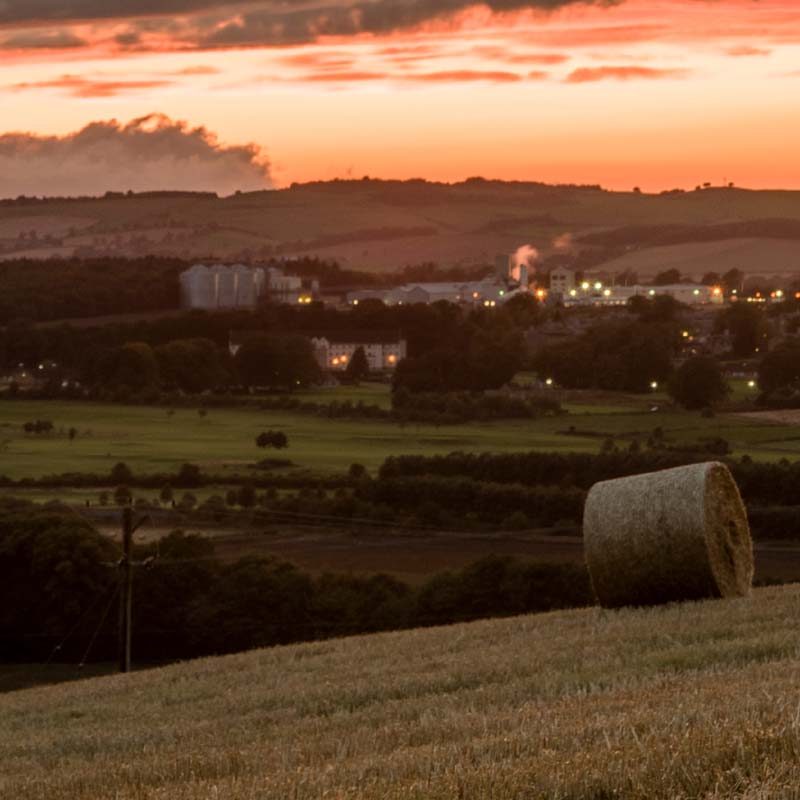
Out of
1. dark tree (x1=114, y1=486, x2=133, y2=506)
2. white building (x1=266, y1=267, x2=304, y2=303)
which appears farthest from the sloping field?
white building (x1=266, y1=267, x2=304, y2=303)

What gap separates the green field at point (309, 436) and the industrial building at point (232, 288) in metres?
68.0

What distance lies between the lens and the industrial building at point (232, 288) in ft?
558

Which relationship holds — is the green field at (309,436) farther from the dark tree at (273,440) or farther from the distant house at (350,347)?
the distant house at (350,347)

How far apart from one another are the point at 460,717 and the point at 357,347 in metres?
126

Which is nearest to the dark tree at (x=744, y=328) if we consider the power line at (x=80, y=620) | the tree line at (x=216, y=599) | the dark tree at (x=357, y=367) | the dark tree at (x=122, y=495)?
the dark tree at (x=357, y=367)

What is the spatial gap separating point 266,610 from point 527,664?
70.0 feet

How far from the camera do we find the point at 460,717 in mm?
11570

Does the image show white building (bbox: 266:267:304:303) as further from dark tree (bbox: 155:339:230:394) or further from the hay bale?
the hay bale

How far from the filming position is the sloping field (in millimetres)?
7730

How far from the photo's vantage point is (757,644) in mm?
14289

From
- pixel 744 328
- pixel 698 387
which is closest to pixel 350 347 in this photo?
pixel 744 328

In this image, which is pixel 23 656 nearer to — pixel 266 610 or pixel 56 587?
pixel 56 587

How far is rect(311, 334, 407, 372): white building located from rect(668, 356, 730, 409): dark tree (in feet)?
125

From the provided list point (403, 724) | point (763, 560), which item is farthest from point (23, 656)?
point (403, 724)
